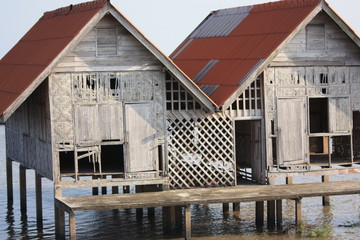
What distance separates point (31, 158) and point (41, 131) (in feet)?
7.41

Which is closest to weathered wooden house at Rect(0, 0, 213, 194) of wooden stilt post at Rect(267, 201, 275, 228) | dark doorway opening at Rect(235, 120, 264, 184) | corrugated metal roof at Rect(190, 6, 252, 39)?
dark doorway opening at Rect(235, 120, 264, 184)

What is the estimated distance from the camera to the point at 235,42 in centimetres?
3106

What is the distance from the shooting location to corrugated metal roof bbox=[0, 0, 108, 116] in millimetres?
26562

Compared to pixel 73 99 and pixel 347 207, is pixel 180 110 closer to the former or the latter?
pixel 73 99

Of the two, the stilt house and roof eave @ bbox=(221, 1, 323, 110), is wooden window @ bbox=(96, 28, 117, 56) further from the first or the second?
roof eave @ bbox=(221, 1, 323, 110)

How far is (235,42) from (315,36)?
9.92ft

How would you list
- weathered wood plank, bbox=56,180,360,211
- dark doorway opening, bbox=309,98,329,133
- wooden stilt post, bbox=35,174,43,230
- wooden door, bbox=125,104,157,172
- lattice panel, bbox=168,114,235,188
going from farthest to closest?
dark doorway opening, bbox=309,98,329,133 < wooden stilt post, bbox=35,174,43,230 < lattice panel, bbox=168,114,235,188 < wooden door, bbox=125,104,157,172 < weathered wood plank, bbox=56,180,360,211

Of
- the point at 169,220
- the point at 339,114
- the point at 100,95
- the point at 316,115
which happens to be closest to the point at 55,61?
the point at 100,95

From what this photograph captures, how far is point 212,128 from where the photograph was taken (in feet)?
96.0

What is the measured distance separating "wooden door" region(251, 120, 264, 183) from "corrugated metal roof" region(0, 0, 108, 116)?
6257 mm

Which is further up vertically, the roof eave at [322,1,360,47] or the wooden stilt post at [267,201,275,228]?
the roof eave at [322,1,360,47]

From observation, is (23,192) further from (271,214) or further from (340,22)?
(340,22)

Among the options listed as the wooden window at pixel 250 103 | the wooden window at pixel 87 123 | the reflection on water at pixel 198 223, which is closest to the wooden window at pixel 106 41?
the wooden window at pixel 87 123

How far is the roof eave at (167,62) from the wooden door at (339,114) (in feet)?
13.6
